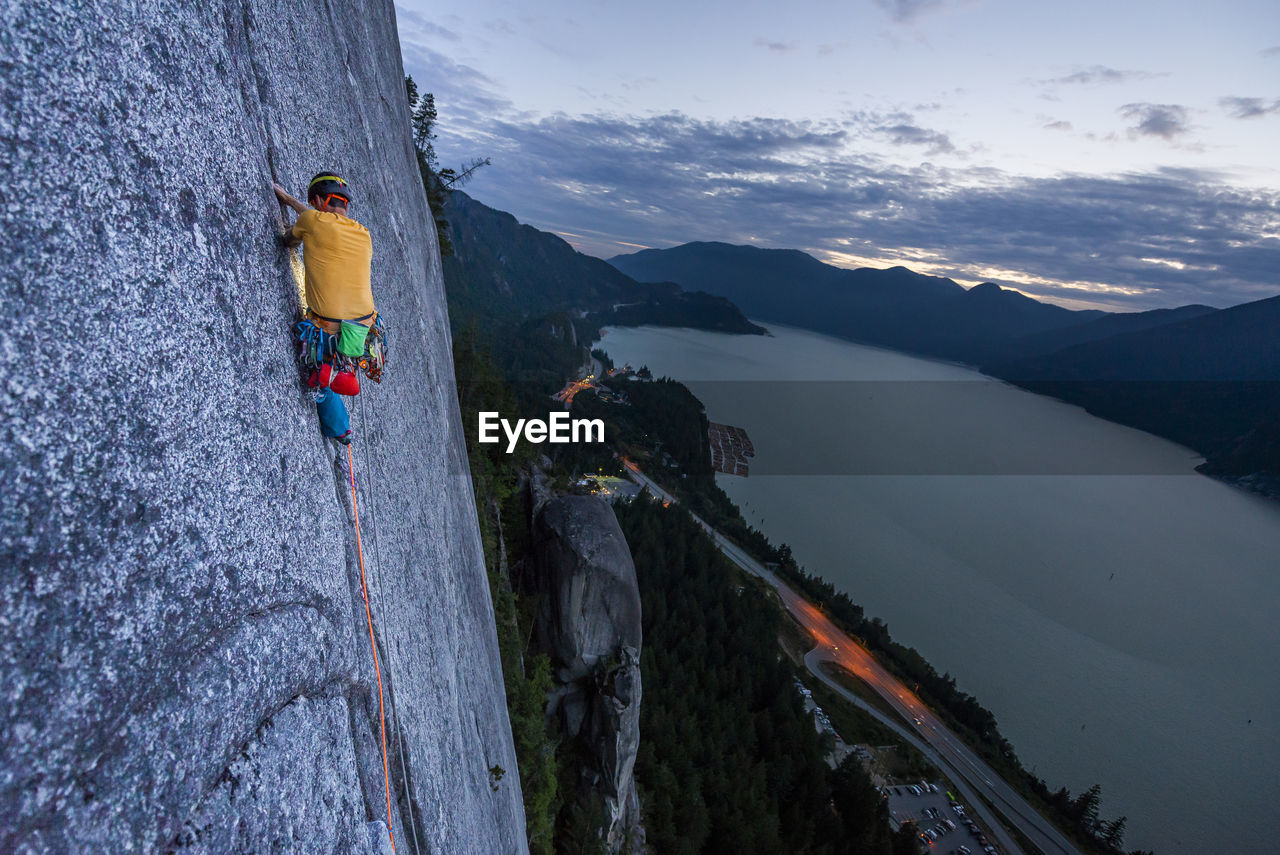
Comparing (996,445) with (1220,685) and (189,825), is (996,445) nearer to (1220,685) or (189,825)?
(1220,685)

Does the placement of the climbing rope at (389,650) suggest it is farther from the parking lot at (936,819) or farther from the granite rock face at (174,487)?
the parking lot at (936,819)

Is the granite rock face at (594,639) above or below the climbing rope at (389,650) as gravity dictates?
below

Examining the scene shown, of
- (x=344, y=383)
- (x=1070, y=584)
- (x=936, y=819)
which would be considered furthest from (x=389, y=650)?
(x=1070, y=584)

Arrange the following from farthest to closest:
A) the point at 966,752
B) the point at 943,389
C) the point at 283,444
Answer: the point at 943,389 < the point at 966,752 < the point at 283,444

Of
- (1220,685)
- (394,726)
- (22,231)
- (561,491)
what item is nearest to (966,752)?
(1220,685)

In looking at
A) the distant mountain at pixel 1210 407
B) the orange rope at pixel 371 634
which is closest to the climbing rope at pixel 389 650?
the orange rope at pixel 371 634

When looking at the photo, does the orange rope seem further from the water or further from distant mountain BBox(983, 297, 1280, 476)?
distant mountain BBox(983, 297, 1280, 476)

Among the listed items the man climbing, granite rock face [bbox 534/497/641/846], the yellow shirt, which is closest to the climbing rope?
the man climbing
